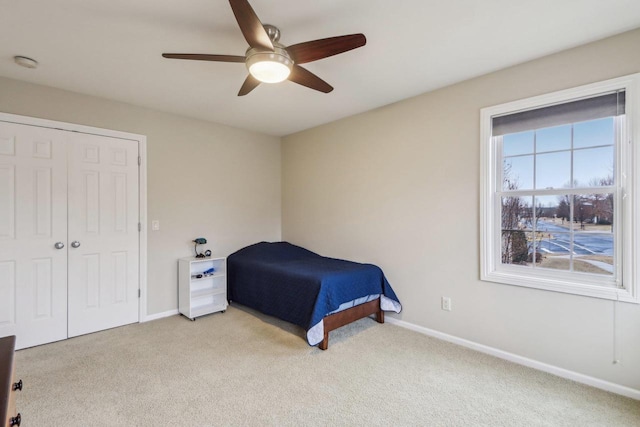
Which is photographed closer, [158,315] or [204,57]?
[204,57]

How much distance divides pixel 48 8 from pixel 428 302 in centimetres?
371

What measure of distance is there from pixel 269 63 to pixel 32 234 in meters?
2.76

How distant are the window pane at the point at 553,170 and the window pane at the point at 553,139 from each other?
0.05m

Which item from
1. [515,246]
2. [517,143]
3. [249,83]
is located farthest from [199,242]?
[517,143]

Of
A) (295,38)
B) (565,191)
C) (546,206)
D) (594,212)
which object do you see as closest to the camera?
(295,38)

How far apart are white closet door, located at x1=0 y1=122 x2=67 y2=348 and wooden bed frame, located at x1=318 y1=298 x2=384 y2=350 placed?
2.55 m

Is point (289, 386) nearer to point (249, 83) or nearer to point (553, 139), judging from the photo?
point (249, 83)

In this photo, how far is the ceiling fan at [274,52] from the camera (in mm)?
1685

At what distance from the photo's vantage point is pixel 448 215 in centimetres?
295

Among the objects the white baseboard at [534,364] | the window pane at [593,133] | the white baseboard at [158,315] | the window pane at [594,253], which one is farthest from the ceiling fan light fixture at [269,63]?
the white baseboard at [158,315]

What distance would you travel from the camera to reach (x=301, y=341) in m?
2.96

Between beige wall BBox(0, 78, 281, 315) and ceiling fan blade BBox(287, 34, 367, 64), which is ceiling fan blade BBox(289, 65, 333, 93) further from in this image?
beige wall BBox(0, 78, 281, 315)

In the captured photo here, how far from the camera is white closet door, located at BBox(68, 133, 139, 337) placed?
3049mm

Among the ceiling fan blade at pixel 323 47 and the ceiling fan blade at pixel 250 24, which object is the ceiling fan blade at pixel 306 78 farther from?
the ceiling fan blade at pixel 250 24
